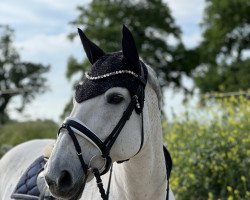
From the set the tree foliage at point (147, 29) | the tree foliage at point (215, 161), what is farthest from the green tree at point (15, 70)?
the tree foliage at point (215, 161)

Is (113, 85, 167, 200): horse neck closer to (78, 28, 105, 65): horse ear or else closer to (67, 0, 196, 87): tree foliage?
(78, 28, 105, 65): horse ear

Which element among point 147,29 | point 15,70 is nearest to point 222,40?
point 147,29

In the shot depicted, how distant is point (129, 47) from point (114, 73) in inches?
6.7

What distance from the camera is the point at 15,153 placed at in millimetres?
5078

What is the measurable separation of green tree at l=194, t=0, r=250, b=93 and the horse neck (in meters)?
32.2

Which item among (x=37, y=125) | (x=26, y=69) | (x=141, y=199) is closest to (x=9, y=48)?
(x=26, y=69)

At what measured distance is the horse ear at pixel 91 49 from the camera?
3.19 metres

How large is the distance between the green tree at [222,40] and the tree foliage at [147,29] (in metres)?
1.37

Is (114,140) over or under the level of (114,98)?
under

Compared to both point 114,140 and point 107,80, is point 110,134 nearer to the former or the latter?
point 114,140

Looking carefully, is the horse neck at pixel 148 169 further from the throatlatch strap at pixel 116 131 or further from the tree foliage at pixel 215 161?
the tree foliage at pixel 215 161

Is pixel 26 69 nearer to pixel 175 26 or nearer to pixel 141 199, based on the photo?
pixel 175 26

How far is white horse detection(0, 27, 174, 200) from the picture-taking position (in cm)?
278

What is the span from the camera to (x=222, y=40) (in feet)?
122
